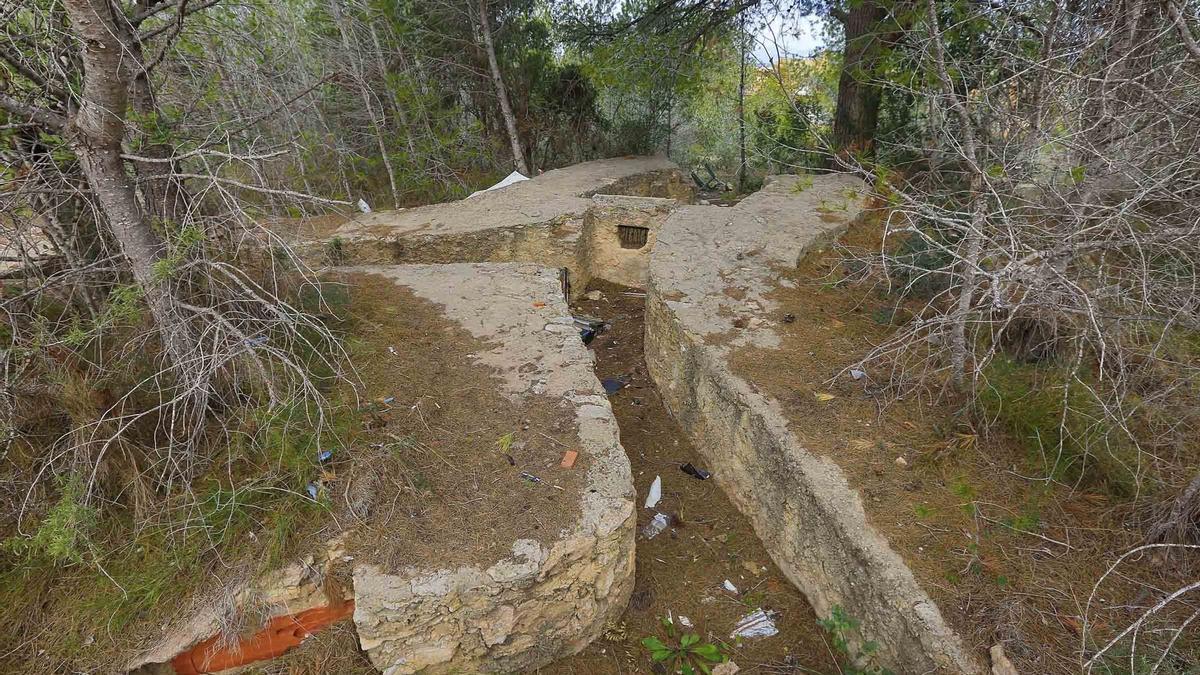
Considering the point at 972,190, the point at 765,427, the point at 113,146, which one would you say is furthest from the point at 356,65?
the point at 972,190

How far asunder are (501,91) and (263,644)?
28.3 feet

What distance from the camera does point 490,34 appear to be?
8773 millimetres

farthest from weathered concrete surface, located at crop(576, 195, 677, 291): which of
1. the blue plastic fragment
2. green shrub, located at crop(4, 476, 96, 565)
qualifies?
green shrub, located at crop(4, 476, 96, 565)

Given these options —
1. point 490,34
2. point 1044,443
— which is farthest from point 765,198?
point 490,34

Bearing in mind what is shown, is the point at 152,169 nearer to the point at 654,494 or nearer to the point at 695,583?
the point at 654,494

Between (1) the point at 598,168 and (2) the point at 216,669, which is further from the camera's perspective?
(1) the point at 598,168

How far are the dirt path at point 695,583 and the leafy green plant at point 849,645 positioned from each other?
0.11 meters

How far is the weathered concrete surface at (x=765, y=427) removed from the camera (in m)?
2.42

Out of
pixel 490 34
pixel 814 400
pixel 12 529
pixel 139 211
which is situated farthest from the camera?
pixel 490 34

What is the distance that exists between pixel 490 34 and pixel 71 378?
7.94 m

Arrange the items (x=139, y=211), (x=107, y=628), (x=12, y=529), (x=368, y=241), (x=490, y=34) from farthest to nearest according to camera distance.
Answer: (x=490, y=34) → (x=368, y=241) → (x=139, y=211) → (x=12, y=529) → (x=107, y=628)

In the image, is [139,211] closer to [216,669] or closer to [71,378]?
[71,378]

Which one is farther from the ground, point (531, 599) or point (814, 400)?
point (814, 400)

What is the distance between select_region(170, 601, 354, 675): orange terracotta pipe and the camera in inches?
92.2
